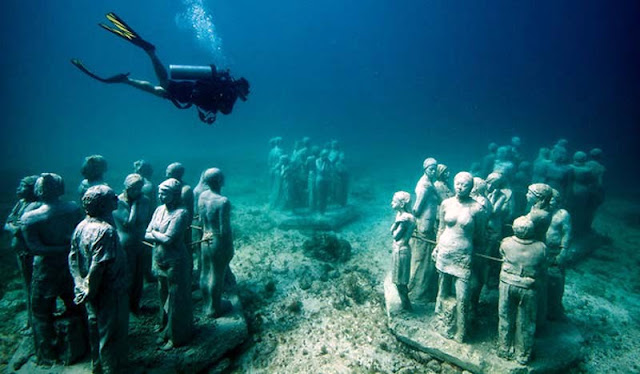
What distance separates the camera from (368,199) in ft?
60.9

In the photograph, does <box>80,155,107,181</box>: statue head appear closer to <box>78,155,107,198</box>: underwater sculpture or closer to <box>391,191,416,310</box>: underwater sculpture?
<box>78,155,107,198</box>: underwater sculpture

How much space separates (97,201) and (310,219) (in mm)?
9804

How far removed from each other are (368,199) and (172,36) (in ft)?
544

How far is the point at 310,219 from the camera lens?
1325 cm

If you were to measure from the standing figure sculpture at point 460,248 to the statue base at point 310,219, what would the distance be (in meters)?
7.76

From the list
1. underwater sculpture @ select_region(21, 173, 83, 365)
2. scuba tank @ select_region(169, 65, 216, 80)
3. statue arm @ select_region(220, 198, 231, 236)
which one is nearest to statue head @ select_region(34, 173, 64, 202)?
underwater sculpture @ select_region(21, 173, 83, 365)

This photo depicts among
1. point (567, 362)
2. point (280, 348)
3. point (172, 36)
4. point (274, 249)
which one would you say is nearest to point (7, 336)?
point (280, 348)

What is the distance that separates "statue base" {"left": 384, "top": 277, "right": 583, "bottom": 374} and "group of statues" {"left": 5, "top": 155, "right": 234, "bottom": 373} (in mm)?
4007

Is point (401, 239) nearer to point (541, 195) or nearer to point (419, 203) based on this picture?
point (419, 203)

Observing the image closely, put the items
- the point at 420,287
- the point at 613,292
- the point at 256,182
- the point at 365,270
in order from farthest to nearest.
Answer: the point at 256,182 < the point at 365,270 < the point at 613,292 < the point at 420,287

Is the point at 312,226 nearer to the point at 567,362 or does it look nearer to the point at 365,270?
the point at 365,270

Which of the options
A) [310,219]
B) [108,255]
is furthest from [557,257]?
[310,219]

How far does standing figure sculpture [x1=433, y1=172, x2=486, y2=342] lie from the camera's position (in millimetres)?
5320

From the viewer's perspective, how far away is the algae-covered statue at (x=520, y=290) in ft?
15.4
